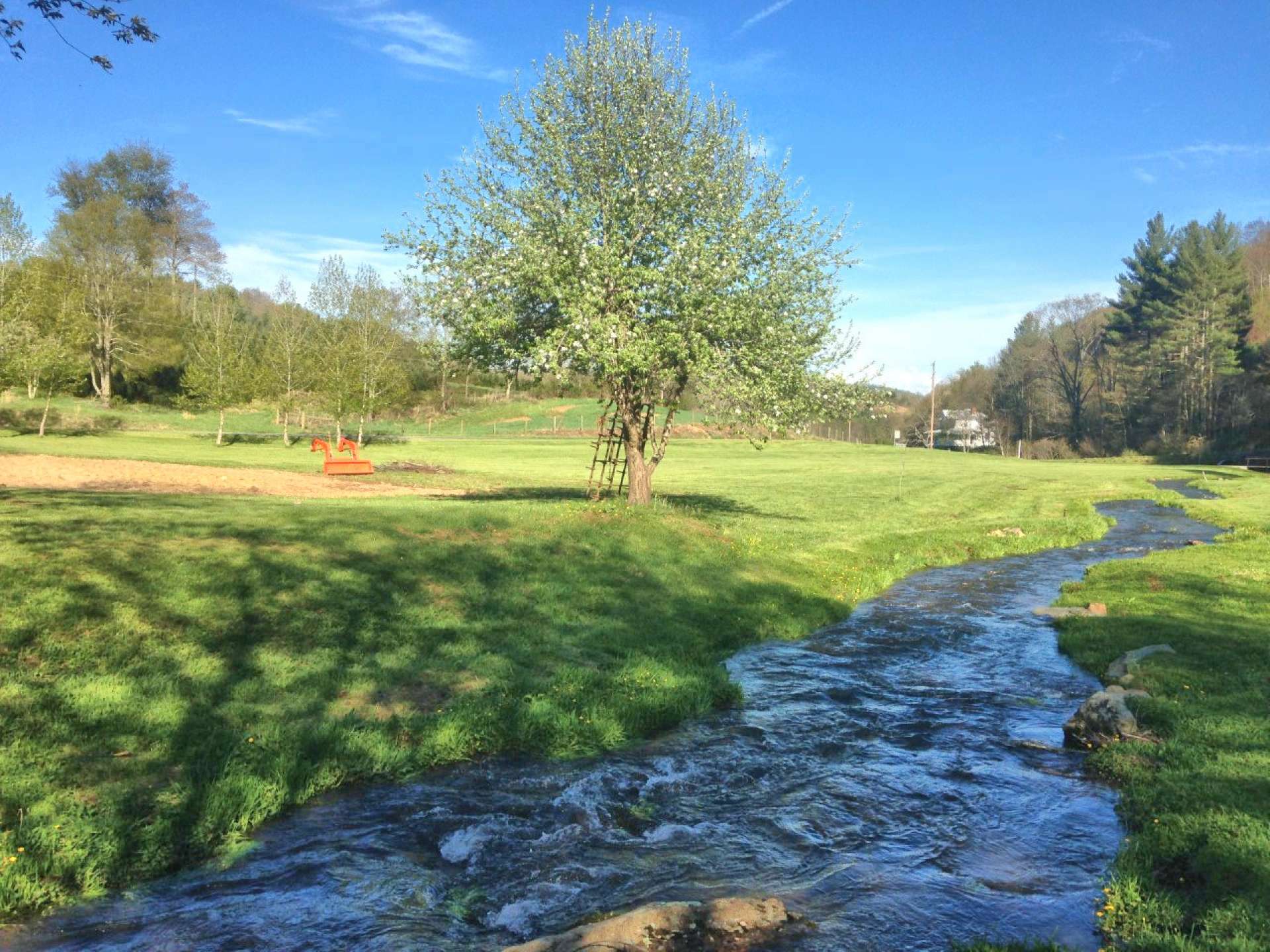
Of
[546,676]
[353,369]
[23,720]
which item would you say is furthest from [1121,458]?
[23,720]

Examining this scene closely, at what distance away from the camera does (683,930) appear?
21.2ft

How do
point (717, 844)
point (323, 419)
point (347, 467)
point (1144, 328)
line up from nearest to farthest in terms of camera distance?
point (717, 844) → point (347, 467) → point (323, 419) → point (1144, 328)

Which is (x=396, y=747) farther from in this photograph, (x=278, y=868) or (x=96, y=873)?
(x=96, y=873)

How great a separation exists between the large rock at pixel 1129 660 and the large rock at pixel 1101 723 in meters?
2.20

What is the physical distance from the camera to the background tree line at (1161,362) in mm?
93750

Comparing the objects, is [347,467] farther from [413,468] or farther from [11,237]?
[11,237]

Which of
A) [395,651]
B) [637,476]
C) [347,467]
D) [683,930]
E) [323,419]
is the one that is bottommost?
[683,930]

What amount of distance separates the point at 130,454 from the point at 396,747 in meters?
40.4

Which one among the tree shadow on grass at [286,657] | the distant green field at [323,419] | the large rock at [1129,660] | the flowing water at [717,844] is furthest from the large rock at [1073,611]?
the distant green field at [323,419]

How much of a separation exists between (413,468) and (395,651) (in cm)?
3446

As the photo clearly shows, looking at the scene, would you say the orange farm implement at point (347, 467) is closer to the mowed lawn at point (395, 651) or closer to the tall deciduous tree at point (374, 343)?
the mowed lawn at point (395, 651)

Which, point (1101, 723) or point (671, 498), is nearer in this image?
point (1101, 723)

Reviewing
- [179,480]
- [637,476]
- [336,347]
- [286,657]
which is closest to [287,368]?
[336,347]

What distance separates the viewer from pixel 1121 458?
9581cm
